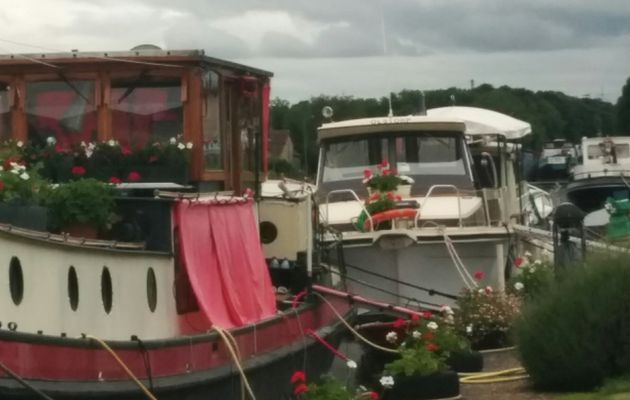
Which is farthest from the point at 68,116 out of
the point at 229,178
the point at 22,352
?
the point at 22,352

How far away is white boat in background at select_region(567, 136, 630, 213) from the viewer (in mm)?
46719

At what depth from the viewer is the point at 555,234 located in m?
19.4

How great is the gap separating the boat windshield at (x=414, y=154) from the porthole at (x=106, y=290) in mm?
12648

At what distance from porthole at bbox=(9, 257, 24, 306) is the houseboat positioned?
10 mm

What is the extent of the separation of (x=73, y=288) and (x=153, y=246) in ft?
5.20

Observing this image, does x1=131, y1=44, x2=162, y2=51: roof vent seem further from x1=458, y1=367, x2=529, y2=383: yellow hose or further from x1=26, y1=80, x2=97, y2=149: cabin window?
x1=458, y1=367, x2=529, y2=383: yellow hose

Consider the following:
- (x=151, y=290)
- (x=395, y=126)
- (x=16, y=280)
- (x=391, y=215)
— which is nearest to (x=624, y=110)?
(x=395, y=126)

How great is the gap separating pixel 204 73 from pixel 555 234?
633cm

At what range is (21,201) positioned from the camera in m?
11.3

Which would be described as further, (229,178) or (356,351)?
(356,351)

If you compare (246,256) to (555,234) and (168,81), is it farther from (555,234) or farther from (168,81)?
(555,234)

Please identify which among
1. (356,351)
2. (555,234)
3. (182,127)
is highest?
(182,127)

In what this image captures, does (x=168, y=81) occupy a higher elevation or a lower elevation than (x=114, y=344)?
higher

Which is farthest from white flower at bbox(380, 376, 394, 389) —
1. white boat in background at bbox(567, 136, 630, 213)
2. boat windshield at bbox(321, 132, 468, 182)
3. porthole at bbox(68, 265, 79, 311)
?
white boat in background at bbox(567, 136, 630, 213)
